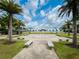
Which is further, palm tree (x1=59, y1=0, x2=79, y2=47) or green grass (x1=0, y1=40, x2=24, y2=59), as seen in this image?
palm tree (x1=59, y1=0, x2=79, y2=47)

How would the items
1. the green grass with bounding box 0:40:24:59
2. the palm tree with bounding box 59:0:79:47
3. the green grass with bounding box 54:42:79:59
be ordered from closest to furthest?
1. the green grass with bounding box 54:42:79:59
2. the green grass with bounding box 0:40:24:59
3. the palm tree with bounding box 59:0:79:47

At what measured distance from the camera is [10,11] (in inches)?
984

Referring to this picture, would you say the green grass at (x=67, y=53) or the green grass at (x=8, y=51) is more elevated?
the green grass at (x=8, y=51)

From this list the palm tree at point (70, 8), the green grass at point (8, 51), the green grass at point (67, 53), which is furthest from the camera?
the palm tree at point (70, 8)

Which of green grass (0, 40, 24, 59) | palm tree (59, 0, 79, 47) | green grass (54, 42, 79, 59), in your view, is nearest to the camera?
green grass (54, 42, 79, 59)

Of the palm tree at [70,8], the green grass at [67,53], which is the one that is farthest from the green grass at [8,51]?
the palm tree at [70,8]

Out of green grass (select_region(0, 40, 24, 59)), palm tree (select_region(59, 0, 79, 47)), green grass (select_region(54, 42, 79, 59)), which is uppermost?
palm tree (select_region(59, 0, 79, 47))

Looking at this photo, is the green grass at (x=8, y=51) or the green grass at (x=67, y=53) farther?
the green grass at (x=8, y=51)

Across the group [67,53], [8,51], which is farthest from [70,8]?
[8,51]

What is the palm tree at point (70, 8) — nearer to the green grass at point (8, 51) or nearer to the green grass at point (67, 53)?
the green grass at point (67, 53)

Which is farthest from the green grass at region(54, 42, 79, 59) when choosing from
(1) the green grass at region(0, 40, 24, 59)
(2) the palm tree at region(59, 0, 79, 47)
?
(2) the palm tree at region(59, 0, 79, 47)

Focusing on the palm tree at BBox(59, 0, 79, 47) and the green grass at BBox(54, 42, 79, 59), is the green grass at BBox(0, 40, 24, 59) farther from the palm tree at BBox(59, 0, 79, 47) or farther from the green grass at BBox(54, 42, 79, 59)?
the palm tree at BBox(59, 0, 79, 47)

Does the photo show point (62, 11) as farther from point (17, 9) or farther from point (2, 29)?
point (2, 29)

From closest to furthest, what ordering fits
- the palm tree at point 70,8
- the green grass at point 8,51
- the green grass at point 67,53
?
the green grass at point 67,53, the green grass at point 8,51, the palm tree at point 70,8
